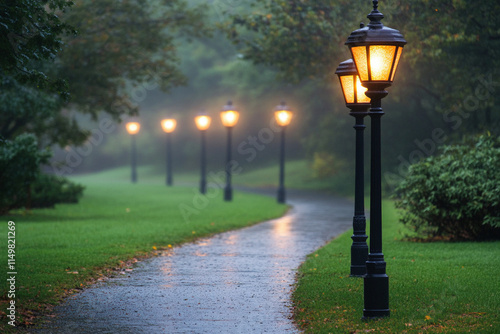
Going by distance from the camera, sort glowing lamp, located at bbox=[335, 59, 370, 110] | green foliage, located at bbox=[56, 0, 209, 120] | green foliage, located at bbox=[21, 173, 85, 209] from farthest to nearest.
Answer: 1. green foliage, located at bbox=[56, 0, 209, 120]
2. green foliage, located at bbox=[21, 173, 85, 209]
3. glowing lamp, located at bbox=[335, 59, 370, 110]

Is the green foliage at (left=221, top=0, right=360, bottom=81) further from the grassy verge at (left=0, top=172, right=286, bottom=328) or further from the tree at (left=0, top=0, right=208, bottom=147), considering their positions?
the grassy verge at (left=0, top=172, right=286, bottom=328)

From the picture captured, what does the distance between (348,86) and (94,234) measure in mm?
8257

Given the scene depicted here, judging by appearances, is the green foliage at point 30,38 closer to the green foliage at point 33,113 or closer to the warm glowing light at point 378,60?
the warm glowing light at point 378,60

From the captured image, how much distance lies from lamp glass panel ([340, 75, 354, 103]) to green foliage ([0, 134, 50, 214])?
37.8 ft

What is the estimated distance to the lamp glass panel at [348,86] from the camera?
11.1 meters

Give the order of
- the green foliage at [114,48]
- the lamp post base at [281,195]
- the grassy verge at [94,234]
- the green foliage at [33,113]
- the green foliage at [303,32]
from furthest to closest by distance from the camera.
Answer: the lamp post base at [281,195] < the green foliage at [114,48] < the green foliage at [303,32] < the green foliage at [33,113] < the grassy verge at [94,234]

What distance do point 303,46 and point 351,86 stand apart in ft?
48.9

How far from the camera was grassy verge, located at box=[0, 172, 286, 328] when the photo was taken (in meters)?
10.4

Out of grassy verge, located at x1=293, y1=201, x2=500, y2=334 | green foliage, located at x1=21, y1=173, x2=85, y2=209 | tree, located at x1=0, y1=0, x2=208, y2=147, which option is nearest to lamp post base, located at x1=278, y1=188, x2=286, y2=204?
tree, located at x1=0, y1=0, x2=208, y2=147

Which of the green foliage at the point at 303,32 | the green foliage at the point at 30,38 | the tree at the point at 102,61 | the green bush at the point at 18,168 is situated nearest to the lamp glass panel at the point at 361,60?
the green foliage at the point at 30,38

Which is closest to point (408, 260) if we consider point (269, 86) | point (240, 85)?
point (269, 86)

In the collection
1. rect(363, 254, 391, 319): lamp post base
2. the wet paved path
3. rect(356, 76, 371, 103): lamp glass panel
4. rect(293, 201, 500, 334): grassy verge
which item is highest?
rect(356, 76, 371, 103): lamp glass panel

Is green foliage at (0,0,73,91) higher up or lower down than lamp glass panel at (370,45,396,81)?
higher up

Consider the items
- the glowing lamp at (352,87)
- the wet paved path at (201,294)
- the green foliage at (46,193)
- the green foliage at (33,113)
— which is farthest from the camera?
the green foliage at (46,193)
